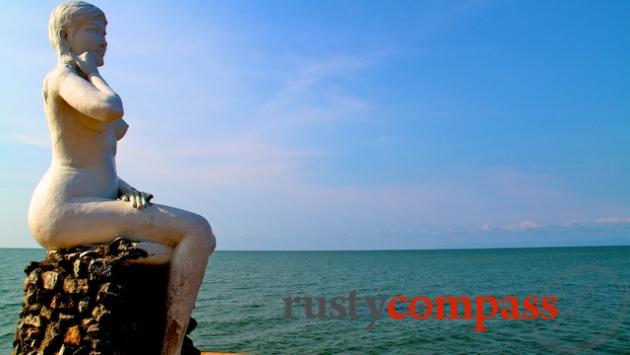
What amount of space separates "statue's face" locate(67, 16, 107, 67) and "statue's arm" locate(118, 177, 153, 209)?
0.95m

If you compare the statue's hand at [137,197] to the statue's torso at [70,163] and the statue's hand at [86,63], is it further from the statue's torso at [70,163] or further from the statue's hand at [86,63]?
the statue's hand at [86,63]

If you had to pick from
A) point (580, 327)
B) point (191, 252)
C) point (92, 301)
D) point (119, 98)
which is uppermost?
point (119, 98)

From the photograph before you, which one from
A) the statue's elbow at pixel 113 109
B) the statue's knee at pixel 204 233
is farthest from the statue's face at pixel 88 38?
the statue's knee at pixel 204 233

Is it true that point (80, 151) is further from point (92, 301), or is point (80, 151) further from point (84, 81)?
point (92, 301)

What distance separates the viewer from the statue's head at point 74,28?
12.0 ft

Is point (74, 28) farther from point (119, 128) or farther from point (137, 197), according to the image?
point (137, 197)

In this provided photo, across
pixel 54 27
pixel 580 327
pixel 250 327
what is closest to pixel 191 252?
pixel 54 27

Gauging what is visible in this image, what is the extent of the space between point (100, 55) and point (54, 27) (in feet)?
1.20

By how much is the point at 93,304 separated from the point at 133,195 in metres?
0.77

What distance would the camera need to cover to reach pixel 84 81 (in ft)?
10.9

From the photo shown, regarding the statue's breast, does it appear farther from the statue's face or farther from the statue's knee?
the statue's knee

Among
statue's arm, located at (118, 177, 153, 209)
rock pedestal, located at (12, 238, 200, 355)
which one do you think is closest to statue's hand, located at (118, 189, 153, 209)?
statue's arm, located at (118, 177, 153, 209)

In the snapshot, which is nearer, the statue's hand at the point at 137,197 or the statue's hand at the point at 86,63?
the statue's hand at the point at 137,197

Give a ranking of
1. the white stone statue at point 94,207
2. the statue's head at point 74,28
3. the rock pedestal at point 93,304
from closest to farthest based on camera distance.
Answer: the rock pedestal at point 93,304, the white stone statue at point 94,207, the statue's head at point 74,28
